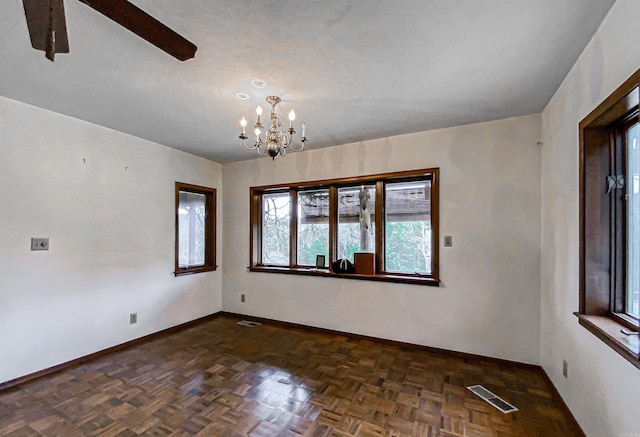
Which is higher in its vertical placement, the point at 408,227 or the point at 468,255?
the point at 408,227

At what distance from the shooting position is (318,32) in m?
1.73

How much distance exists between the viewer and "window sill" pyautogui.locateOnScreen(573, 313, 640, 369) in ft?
4.55

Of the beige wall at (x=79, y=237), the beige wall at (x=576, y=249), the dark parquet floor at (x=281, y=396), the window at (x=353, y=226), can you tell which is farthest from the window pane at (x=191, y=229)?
the beige wall at (x=576, y=249)

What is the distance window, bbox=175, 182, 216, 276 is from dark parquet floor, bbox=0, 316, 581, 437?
1305mm

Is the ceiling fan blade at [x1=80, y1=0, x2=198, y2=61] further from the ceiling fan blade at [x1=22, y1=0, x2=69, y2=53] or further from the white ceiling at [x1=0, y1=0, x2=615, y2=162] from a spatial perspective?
the white ceiling at [x1=0, y1=0, x2=615, y2=162]

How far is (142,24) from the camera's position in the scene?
1.29 metres

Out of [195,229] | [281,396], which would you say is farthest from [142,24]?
[195,229]

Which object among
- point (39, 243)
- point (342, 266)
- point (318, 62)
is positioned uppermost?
point (318, 62)

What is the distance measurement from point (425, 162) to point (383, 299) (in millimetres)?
1714

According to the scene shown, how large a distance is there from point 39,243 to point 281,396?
2.67 meters

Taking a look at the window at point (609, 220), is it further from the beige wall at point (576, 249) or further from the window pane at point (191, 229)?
the window pane at point (191, 229)

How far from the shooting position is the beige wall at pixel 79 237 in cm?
266

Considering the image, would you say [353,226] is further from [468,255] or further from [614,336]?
[614,336]

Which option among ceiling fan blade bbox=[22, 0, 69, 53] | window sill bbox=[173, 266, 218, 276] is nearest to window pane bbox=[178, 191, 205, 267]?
window sill bbox=[173, 266, 218, 276]
